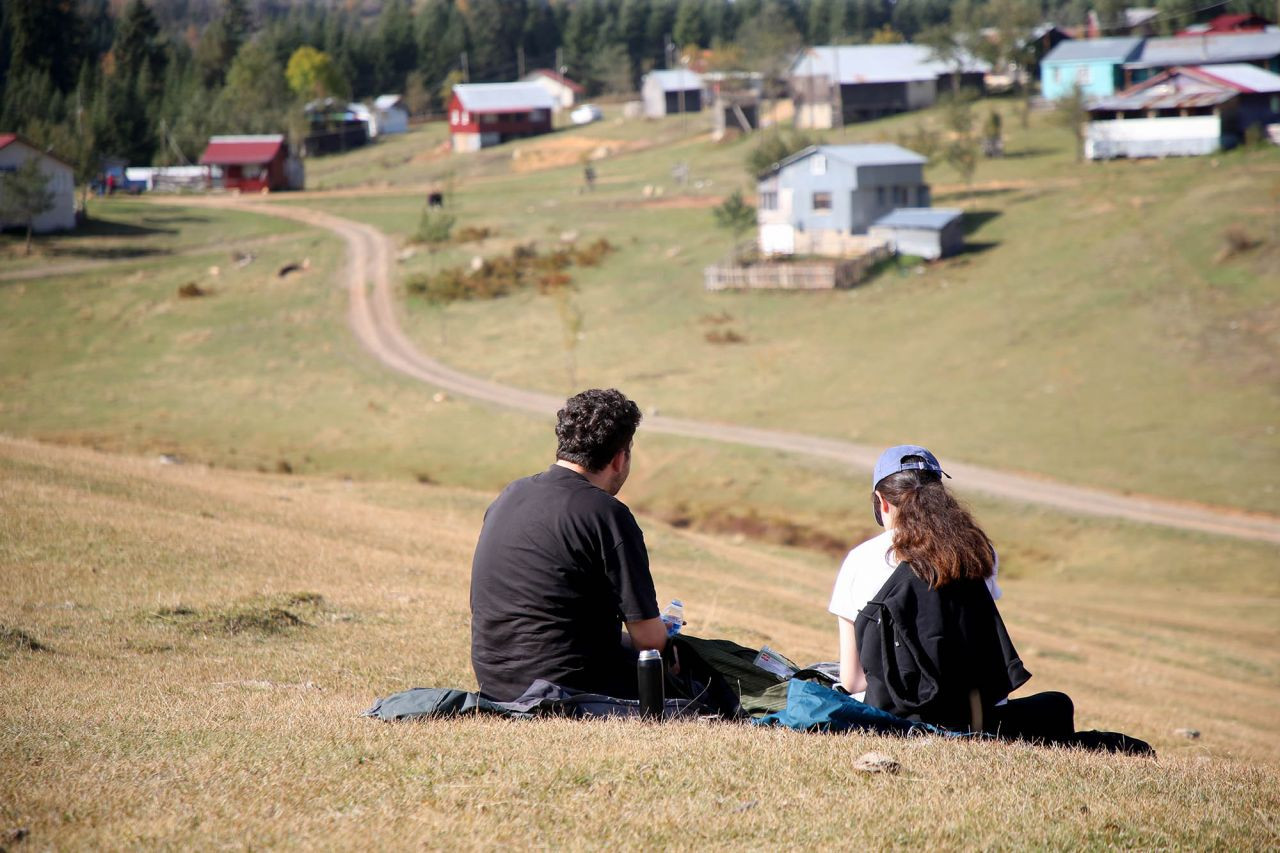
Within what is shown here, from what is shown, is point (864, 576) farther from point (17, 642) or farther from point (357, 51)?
point (357, 51)

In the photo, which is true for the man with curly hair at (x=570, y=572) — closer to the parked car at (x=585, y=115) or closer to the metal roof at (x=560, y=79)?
the parked car at (x=585, y=115)

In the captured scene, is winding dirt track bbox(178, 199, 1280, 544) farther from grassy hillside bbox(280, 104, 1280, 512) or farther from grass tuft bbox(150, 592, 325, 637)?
grass tuft bbox(150, 592, 325, 637)

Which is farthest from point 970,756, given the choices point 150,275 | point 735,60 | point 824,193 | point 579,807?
point 735,60

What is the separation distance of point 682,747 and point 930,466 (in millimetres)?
2106

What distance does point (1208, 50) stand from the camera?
88938mm

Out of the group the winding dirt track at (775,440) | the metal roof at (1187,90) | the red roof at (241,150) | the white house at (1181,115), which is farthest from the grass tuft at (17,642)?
the red roof at (241,150)

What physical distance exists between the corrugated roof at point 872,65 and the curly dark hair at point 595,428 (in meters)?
96.8

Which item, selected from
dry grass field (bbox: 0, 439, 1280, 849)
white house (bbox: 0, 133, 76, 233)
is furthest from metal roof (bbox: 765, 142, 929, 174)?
dry grass field (bbox: 0, 439, 1280, 849)

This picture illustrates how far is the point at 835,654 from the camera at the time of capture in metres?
14.1

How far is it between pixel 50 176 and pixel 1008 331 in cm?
5616

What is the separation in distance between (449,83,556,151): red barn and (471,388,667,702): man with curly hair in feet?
361

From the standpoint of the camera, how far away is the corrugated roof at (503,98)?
112 metres

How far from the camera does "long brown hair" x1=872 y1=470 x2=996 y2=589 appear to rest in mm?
6277

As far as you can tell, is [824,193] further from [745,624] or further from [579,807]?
[579,807]
